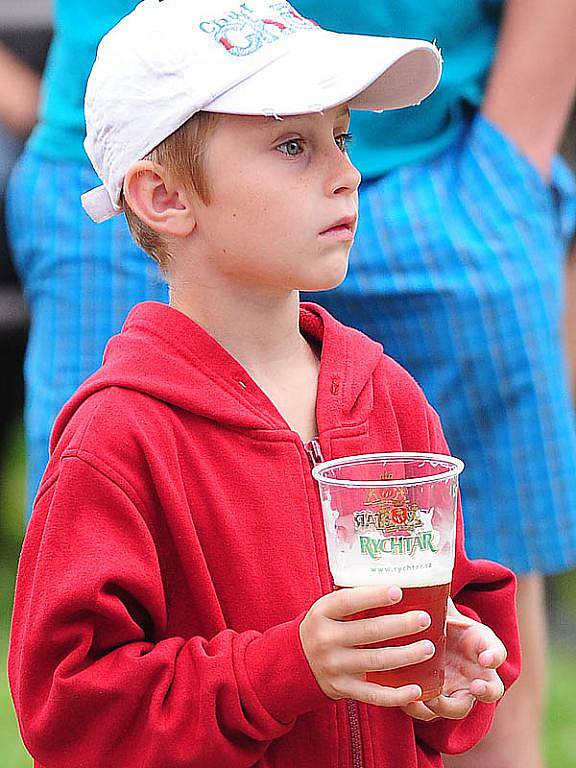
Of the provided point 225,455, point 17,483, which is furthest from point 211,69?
point 17,483

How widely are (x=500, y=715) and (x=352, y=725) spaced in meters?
0.90

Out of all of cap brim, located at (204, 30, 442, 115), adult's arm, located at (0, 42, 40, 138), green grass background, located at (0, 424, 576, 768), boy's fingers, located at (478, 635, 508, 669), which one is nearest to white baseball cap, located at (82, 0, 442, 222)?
cap brim, located at (204, 30, 442, 115)

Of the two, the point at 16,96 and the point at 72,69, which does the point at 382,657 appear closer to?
the point at 72,69

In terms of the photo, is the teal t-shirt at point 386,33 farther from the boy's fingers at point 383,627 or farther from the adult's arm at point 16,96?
the boy's fingers at point 383,627

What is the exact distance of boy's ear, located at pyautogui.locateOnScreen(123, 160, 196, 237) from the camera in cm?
185

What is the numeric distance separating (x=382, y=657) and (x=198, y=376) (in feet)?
1.42

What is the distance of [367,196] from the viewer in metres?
2.54

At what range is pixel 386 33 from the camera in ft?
8.15

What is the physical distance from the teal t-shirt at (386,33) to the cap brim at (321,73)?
55 cm

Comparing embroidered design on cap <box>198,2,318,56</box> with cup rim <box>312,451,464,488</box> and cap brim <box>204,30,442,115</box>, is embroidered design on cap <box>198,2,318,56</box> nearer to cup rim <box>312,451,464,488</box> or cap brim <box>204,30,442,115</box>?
cap brim <box>204,30,442,115</box>

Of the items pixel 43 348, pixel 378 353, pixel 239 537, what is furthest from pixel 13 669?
pixel 43 348

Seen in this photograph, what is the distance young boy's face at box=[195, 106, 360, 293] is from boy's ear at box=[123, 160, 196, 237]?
44mm

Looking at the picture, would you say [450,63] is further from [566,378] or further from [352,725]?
[352,725]

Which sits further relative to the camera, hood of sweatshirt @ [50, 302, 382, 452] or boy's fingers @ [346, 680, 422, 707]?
hood of sweatshirt @ [50, 302, 382, 452]
